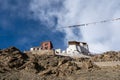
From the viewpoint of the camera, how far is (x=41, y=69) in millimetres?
58719

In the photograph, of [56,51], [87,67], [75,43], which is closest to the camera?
[87,67]

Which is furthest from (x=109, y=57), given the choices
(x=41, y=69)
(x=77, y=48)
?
(x=77, y=48)

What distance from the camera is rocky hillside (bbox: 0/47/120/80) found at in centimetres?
5338

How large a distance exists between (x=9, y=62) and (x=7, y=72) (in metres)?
4.83

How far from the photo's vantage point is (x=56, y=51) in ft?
276

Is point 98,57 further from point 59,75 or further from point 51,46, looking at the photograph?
point 51,46

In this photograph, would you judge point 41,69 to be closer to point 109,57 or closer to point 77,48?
point 109,57

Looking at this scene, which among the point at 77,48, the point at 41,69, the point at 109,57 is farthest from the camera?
the point at 77,48

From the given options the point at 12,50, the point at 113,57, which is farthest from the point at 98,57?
the point at 12,50

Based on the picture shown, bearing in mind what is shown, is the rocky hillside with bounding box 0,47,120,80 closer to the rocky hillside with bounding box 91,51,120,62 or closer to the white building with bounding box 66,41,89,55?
the rocky hillside with bounding box 91,51,120,62

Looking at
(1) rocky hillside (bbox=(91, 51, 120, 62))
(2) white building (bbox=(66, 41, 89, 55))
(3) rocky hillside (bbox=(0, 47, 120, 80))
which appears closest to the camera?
(3) rocky hillside (bbox=(0, 47, 120, 80))

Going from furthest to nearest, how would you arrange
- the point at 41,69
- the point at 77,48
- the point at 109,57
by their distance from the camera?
the point at 77,48
the point at 109,57
the point at 41,69

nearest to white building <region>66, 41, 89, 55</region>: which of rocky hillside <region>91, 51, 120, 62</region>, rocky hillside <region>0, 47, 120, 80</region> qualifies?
rocky hillside <region>91, 51, 120, 62</region>

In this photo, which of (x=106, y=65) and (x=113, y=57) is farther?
(x=113, y=57)
